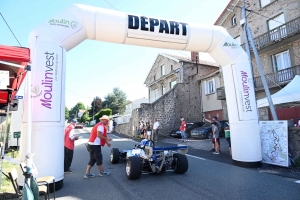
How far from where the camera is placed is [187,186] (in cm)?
509

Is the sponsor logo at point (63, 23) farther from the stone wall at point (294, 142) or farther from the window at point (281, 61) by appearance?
the window at point (281, 61)

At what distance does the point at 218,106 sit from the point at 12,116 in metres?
17.7

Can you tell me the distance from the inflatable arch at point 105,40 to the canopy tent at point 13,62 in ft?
1.36

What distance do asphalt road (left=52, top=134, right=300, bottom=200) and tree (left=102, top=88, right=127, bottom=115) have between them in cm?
5630

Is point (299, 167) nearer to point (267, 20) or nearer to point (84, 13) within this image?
point (84, 13)

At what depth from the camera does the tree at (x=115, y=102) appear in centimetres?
6250

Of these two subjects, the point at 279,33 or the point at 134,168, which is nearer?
the point at 134,168

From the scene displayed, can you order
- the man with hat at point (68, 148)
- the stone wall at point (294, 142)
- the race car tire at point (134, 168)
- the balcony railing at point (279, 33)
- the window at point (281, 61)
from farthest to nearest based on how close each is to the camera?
1. the window at point (281, 61)
2. the balcony railing at point (279, 33)
3. the stone wall at point (294, 142)
4. the man with hat at point (68, 148)
5. the race car tire at point (134, 168)

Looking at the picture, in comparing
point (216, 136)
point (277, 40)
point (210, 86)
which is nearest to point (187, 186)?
point (216, 136)

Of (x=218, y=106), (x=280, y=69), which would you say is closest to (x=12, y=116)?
(x=218, y=106)

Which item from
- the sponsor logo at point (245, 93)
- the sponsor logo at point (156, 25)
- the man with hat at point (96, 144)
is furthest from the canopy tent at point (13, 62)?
the sponsor logo at point (245, 93)

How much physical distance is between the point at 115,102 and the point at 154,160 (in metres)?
58.3

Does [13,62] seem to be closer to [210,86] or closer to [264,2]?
[264,2]

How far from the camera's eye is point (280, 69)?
1634 cm
